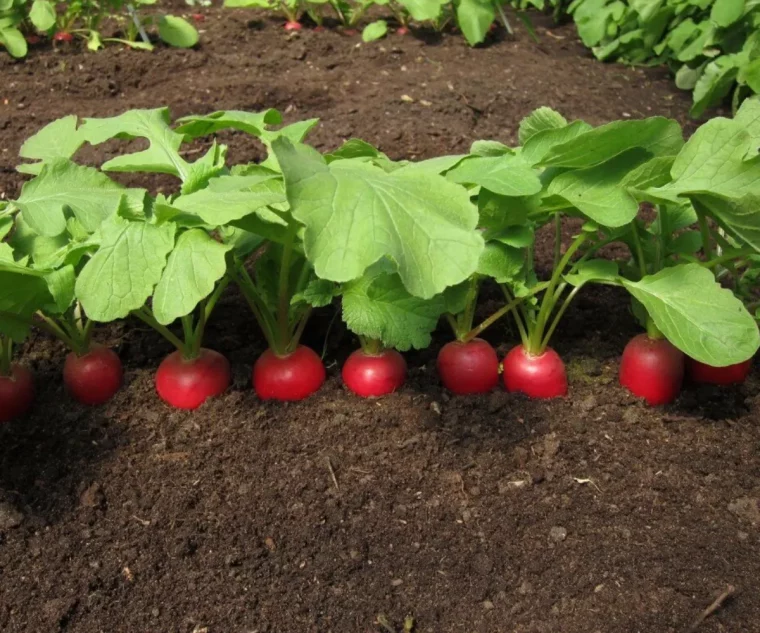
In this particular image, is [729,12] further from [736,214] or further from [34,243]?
[34,243]

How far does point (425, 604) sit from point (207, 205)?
86 cm

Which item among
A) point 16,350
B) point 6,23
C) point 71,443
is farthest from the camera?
point 6,23

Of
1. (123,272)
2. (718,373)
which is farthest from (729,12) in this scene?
(123,272)

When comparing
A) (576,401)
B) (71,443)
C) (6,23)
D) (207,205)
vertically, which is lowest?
(6,23)

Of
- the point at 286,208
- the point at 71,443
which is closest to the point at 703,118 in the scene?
the point at 286,208

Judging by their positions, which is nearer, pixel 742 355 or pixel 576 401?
pixel 742 355

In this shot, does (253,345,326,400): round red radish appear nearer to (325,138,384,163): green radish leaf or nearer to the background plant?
(325,138,384,163): green radish leaf

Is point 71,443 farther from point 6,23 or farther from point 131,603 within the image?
point 6,23

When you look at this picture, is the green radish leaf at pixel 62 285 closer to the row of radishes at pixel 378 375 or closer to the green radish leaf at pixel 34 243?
the green radish leaf at pixel 34 243

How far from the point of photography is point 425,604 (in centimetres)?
169

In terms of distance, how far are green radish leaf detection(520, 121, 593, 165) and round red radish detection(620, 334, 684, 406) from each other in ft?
1.72

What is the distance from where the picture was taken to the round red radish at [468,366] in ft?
6.95

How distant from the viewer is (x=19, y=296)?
1906mm

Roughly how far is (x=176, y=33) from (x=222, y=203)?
358 centimetres
